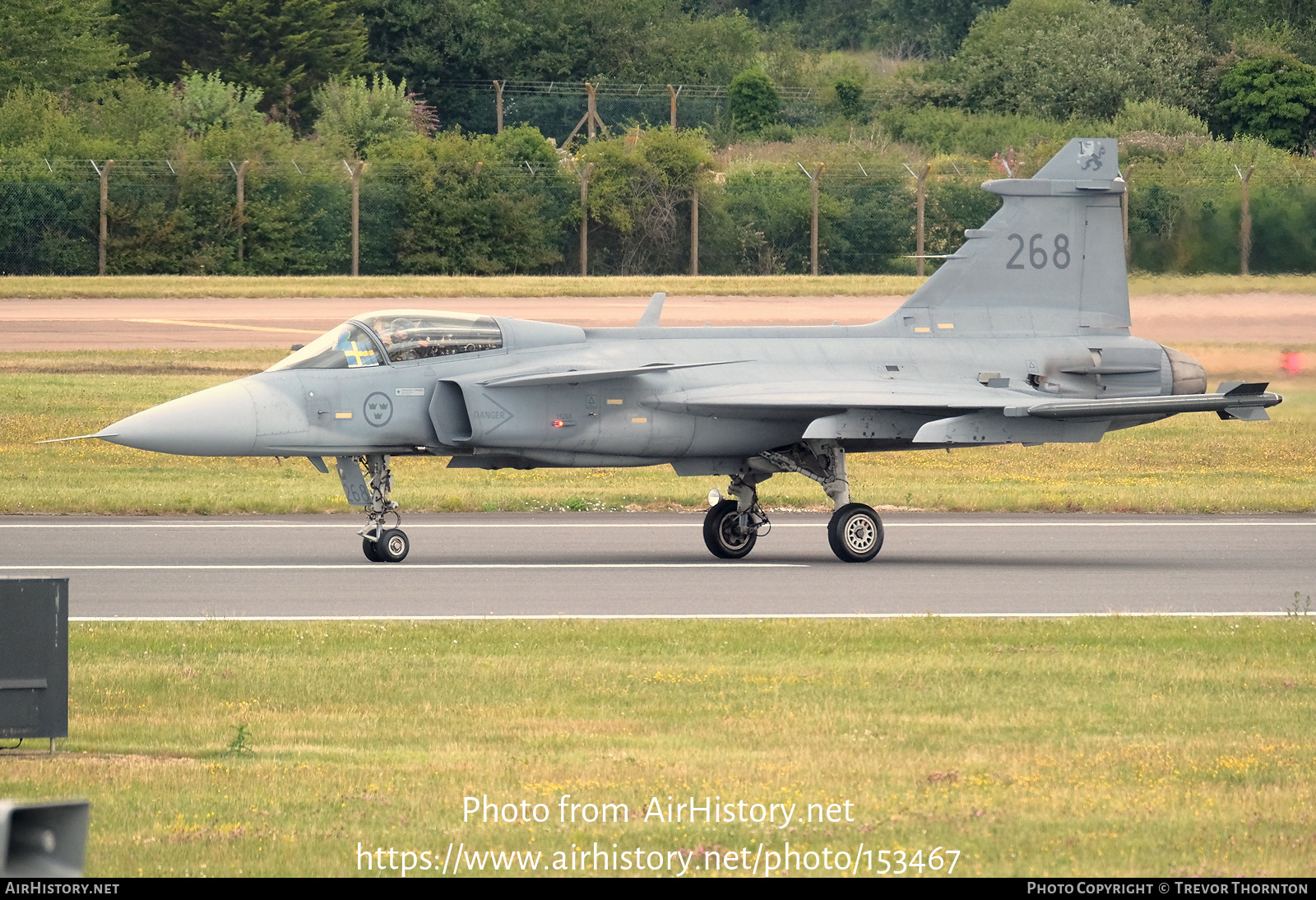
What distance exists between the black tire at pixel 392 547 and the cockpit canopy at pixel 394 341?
1.71 metres

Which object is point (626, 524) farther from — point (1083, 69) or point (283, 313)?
point (1083, 69)

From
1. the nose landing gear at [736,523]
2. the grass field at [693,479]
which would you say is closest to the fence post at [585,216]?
the grass field at [693,479]

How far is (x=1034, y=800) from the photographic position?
8.27 metres

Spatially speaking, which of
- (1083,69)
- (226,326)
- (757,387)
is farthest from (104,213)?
(757,387)

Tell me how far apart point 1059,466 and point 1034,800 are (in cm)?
2001

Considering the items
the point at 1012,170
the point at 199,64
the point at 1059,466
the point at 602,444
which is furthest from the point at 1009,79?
the point at 602,444

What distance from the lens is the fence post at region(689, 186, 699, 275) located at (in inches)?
2040

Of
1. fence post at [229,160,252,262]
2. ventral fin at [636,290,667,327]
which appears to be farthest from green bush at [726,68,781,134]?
ventral fin at [636,290,667,327]

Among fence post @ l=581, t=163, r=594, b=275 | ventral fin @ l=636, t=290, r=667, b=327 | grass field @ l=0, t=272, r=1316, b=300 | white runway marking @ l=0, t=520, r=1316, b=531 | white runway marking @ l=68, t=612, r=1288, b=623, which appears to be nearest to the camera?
white runway marking @ l=68, t=612, r=1288, b=623

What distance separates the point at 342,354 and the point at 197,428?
1554 mm

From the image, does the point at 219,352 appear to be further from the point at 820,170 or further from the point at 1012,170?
the point at 1012,170

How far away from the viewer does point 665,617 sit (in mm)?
14359

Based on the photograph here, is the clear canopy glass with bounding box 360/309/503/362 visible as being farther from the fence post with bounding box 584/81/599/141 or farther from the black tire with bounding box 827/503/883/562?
the fence post with bounding box 584/81/599/141

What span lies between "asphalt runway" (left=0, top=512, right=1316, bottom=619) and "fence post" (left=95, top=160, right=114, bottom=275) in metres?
29.6
